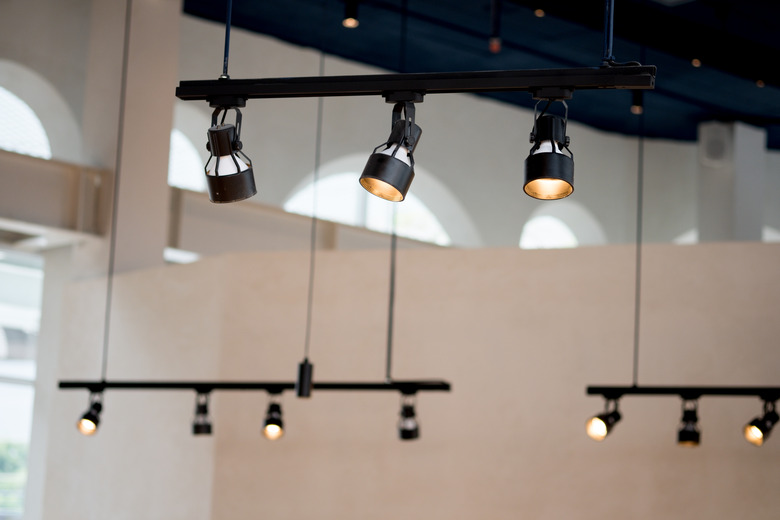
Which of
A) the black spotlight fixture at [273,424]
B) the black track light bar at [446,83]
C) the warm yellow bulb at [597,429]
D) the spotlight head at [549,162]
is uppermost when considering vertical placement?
the black track light bar at [446,83]

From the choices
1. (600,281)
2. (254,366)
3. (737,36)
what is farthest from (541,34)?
(254,366)

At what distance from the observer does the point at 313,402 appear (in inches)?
253

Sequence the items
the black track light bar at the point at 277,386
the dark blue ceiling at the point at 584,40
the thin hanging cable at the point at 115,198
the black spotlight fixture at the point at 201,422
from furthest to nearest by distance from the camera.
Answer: the dark blue ceiling at the point at 584,40, the thin hanging cable at the point at 115,198, the black spotlight fixture at the point at 201,422, the black track light bar at the point at 277,386

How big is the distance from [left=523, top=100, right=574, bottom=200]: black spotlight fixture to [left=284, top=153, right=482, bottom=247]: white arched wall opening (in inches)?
311

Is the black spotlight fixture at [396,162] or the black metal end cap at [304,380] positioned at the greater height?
the black spotlight fixture at [396,162]

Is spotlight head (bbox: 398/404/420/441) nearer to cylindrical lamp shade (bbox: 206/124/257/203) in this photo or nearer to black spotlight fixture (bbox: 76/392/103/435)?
black spotlight fixture (bbox: 76/392/103/435)

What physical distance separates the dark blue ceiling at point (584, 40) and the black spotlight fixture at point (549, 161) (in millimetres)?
4570

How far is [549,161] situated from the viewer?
2.78 metres

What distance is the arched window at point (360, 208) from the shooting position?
34.5 ft

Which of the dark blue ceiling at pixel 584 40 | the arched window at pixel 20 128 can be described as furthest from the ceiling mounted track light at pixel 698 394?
the arched window at pixel 20 128

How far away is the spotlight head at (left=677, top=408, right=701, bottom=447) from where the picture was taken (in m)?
5.13

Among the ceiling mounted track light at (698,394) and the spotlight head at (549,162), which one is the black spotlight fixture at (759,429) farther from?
the spotlight head at (549,162)

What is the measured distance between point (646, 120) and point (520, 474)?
707cm

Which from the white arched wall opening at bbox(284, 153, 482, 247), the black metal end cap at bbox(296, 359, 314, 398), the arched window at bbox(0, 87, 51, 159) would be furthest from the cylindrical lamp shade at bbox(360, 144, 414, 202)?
the white arched wall opening at bbox(284, 153, 482, 247)
